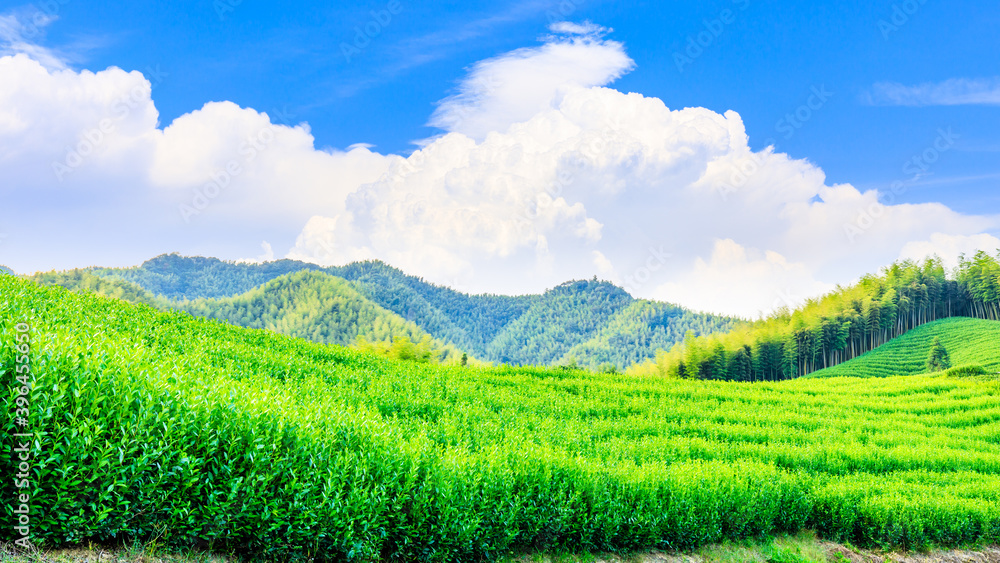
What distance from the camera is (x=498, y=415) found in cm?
1246

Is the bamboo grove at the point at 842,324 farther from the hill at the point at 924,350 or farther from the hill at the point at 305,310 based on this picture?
the hill at the point at 305,310

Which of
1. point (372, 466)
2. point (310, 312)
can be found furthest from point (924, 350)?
point (310, 312)

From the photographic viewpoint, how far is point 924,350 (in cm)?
5884

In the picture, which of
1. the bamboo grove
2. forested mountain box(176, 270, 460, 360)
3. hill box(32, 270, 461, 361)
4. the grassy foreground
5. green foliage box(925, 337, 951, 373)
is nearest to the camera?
the grassy foreground

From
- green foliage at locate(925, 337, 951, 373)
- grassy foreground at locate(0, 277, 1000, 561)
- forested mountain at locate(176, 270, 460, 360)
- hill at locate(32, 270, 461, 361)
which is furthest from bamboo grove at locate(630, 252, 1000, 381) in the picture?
forested mountain at locate(176, 270, 460, 360)

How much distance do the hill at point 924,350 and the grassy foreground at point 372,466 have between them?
45.7 m

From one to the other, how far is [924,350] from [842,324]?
26.2 feet

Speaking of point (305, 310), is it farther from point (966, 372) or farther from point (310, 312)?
point (966, 372)

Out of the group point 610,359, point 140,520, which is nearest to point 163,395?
point 140,520

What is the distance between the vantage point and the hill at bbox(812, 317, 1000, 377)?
50.8 m

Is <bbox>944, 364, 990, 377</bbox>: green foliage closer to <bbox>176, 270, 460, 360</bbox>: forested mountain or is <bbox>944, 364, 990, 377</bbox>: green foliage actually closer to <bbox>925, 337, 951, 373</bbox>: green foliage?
<bbox>925, 337, 951, 373</bbox>: green foliage

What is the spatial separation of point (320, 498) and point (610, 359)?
18114 cm

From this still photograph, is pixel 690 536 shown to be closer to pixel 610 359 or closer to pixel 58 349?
pixel 58 349

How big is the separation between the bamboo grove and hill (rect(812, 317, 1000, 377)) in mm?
2816
